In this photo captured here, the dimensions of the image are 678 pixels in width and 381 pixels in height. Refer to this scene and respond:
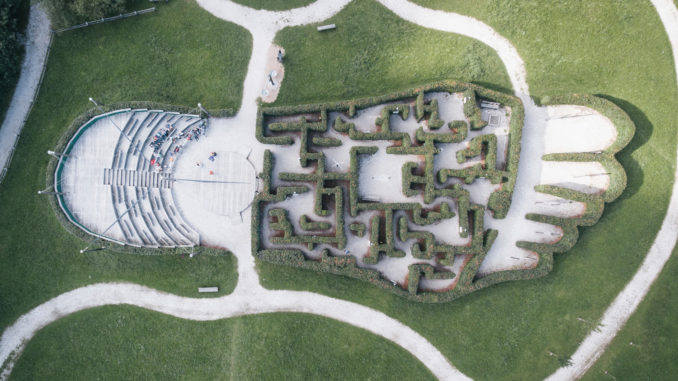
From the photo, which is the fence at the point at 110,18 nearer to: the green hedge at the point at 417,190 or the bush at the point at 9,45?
the bush at the point at 9,45

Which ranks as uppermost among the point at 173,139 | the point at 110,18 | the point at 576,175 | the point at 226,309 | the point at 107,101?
the point at 110,18

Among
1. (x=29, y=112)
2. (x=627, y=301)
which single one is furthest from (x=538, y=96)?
(x=29, y=112)

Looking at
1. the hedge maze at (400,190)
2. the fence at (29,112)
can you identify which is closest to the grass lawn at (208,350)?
the hedge maze at (400,190)

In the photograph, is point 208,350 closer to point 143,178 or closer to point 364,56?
point 143,178

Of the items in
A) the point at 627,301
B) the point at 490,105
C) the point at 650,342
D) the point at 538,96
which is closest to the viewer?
the point at 650,342

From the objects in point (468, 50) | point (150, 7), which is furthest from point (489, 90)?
point (150, 7)

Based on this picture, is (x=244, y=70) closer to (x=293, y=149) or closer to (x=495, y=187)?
(x=293, y=149)
